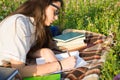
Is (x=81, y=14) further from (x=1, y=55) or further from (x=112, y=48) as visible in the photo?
(x=1, y=55)

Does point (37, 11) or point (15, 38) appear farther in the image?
point (37, 11)

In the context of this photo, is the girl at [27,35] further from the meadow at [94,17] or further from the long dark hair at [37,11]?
the meadow at [94,17]

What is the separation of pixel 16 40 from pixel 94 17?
256cm

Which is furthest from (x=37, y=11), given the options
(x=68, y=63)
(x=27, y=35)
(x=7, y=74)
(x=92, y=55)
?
(x=7, y=74)

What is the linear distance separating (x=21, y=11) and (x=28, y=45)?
14.4 inches

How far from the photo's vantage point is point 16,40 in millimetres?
3010

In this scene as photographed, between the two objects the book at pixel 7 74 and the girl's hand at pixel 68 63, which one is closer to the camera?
the book at pixel 7 74

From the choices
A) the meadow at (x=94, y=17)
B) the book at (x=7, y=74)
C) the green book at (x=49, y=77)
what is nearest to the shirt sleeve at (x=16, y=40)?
the green book at (x=49, y=77)

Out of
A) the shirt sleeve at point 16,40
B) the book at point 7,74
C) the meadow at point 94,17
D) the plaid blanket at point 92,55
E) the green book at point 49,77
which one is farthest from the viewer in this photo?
the meadow at point 94,17

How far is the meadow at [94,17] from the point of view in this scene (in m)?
4.05

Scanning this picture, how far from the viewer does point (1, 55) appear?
10.2ft

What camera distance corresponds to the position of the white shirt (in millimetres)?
3012

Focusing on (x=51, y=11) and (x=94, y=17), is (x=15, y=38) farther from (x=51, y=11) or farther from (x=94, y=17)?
(x=94, y=17)

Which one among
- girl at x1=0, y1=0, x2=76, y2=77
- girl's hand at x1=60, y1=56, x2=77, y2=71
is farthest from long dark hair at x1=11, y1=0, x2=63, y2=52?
girl's hand at x1=60, y1=56, x2=77, y2=71
